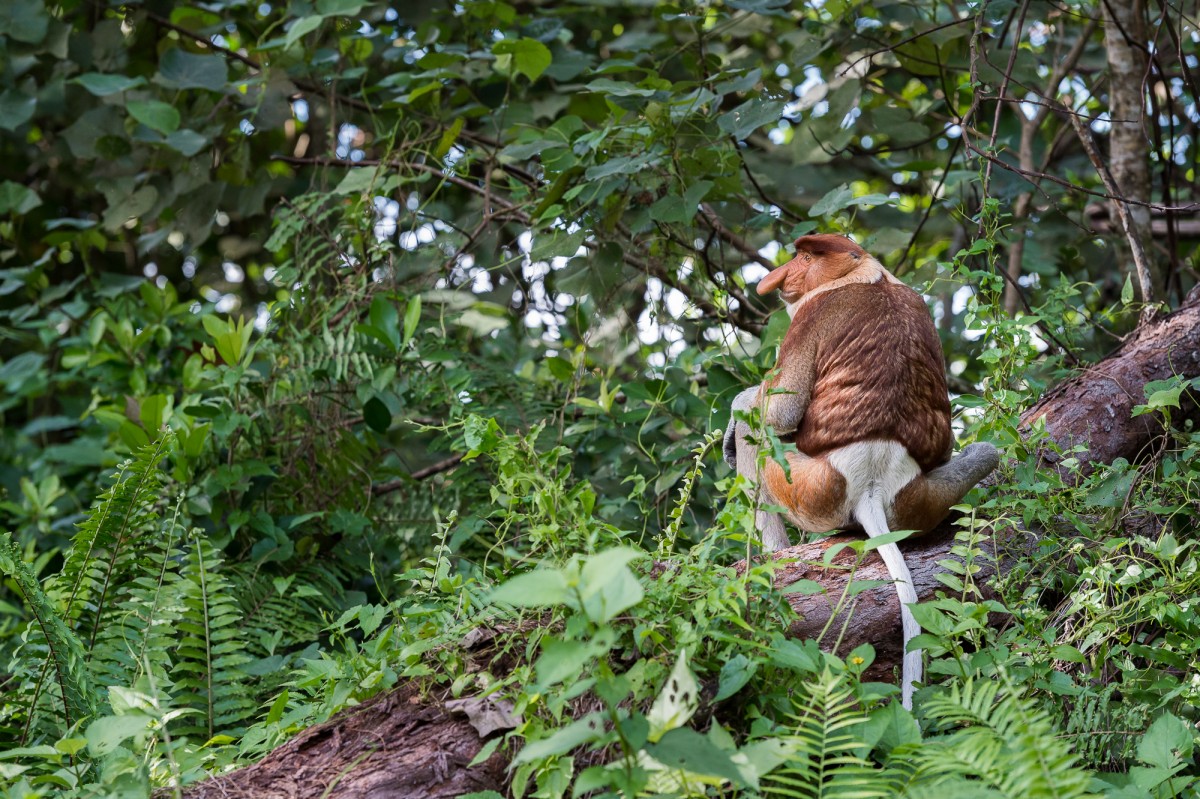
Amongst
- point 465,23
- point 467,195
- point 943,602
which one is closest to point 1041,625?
point 943,602

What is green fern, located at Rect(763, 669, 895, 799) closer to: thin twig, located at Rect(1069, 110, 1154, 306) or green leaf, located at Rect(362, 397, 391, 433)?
thin twig, located at Rect(1069, 110, 1154, 306)

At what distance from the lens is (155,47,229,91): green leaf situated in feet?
18.2

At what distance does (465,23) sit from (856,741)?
4.44 meters

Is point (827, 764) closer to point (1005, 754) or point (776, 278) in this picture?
point (1005, 754)

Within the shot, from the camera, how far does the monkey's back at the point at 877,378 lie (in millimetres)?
3465

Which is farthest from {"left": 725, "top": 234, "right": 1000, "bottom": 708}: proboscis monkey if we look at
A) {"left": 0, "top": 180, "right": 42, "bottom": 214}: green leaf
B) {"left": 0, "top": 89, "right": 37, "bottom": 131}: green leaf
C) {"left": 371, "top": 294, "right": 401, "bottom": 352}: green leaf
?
{"left": 0, "top": 180, "right": 42, "bottom": 214}: green leaf

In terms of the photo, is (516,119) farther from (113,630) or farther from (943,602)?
(943,602)

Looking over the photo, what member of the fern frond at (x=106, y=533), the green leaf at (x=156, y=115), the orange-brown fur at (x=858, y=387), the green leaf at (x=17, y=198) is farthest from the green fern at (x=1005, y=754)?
the green leaf at (x=17, y=198)

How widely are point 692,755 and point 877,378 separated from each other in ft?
6.19

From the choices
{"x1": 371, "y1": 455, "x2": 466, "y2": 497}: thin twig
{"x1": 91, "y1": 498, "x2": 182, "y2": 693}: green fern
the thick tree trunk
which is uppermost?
the thick tree trunk

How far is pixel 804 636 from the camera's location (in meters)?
2.97

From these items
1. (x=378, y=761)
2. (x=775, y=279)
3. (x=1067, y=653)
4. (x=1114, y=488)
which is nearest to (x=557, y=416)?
(x=775, y=279)

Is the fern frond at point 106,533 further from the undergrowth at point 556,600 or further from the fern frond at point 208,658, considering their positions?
the fern frond at point 208,658

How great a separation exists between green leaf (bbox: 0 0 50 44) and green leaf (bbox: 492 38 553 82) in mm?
2722
